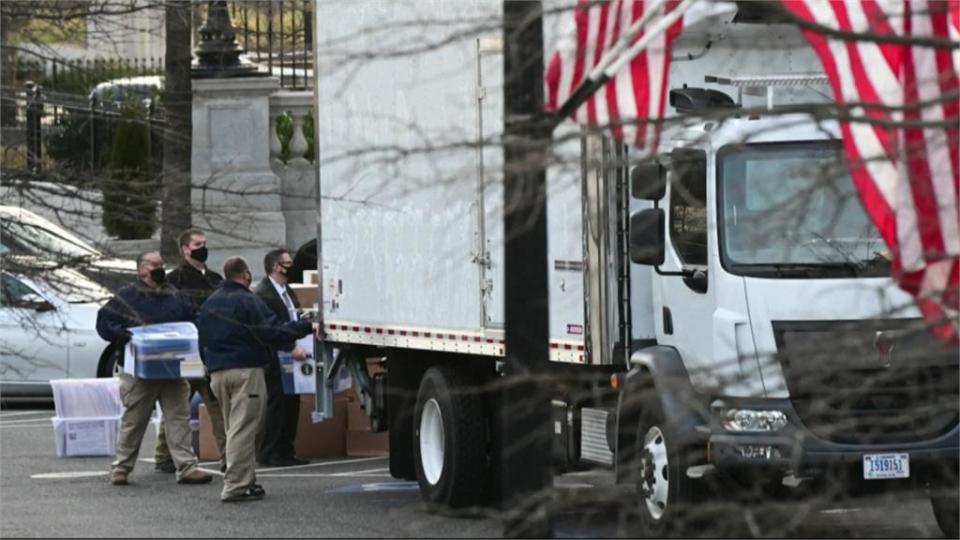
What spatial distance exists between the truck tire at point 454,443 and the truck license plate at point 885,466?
280 centimetres

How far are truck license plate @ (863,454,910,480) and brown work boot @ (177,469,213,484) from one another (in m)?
6.28

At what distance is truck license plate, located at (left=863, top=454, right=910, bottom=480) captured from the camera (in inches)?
483

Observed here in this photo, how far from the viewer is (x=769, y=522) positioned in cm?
555

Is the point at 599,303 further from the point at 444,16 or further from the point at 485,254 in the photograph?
the point at 444,16

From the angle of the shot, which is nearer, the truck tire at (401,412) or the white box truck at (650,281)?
the white box truck at (650,281)

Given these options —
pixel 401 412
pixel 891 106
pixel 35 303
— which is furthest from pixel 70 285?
pixel 891 106

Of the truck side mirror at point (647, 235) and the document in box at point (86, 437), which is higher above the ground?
the truck side mirror at point (647, 235)

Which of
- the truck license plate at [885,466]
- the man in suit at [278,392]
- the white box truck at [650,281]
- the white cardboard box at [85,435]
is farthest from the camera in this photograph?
the white cardboard box at [85,435]

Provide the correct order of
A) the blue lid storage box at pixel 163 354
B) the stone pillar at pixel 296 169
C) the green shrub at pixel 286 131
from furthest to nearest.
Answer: the green shrub at pixel 286 131
the stone pillar at pixel 296 169
the blue lid storage box at pixel 163 354

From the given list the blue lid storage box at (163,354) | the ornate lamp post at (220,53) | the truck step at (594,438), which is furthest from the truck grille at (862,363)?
the ornate lamp post at (220,53)

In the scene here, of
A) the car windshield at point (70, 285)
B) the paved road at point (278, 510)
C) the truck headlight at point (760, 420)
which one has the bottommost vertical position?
the paved road at point (278, 510)

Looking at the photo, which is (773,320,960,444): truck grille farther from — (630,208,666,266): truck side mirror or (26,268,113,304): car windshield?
(26,268,113,304): car windshield

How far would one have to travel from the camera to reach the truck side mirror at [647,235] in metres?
12.3

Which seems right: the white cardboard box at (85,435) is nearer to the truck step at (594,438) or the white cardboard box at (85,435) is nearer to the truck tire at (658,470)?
the truck step at (594,438)
